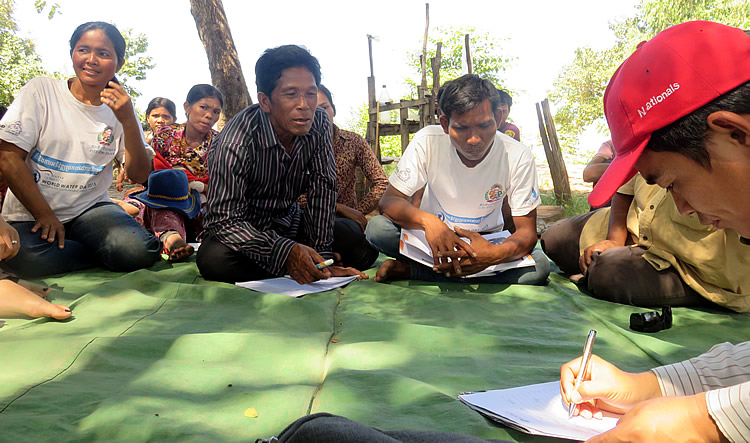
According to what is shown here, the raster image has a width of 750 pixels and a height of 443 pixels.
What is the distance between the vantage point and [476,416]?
1.28 metres

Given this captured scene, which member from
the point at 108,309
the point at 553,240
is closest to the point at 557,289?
the point at 553,240

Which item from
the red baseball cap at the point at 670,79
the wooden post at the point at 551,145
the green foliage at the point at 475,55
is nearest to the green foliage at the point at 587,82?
the green foliage at the point at 475,55

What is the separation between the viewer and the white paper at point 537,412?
1.18m

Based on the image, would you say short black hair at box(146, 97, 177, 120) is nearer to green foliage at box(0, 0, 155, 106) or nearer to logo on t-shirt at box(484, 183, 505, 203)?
logo on t-shirt at box(484, 183, 505, 203)

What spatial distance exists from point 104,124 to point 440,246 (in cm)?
211

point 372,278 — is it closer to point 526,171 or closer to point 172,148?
point 526,171

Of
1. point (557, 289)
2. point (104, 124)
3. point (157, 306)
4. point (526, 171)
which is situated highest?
point (104, 124)

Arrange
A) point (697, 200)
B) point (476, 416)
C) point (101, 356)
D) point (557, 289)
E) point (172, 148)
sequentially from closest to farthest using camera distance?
1. point (697, 200)
2. point (476, 416)
3. point (101, 356)
4. point (557, 289)
5. point (172, 148)

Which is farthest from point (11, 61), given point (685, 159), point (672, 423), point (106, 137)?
point (672, 423)

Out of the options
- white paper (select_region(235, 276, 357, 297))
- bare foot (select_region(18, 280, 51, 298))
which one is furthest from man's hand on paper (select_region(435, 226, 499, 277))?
bare foot (select_region(18, 280, 51, 298))

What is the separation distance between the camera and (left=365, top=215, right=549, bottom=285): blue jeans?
2949mm

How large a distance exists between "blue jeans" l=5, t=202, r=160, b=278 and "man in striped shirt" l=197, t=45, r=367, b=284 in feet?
1.39

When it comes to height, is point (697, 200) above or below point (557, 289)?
above

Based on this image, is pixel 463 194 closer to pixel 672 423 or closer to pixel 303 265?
pixel 303 265
